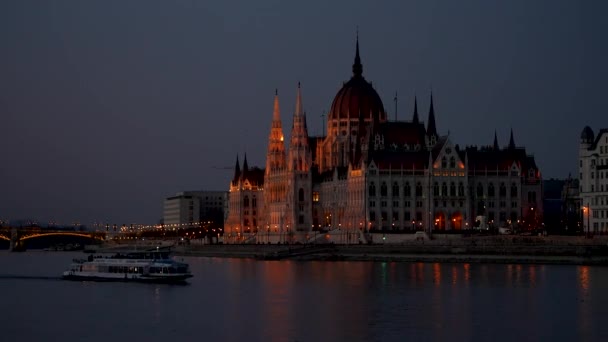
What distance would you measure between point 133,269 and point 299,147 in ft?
280

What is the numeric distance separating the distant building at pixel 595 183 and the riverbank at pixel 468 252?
11462 mm

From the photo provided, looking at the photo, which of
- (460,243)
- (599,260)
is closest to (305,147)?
(460,243)

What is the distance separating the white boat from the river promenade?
36178 millimetres

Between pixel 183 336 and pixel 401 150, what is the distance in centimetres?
11054

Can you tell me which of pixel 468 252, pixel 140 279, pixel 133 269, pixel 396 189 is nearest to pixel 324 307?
pixel 140 279

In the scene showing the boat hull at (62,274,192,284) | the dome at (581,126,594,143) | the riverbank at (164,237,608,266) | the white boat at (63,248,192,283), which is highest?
the dome at (581,126,594,143)

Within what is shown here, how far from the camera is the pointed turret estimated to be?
636 feet

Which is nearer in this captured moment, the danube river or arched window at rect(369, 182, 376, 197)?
the danube river

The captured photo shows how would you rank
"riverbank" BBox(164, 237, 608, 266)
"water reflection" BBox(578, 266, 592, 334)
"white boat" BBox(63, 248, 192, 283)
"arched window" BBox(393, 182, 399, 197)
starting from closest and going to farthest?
"water reflection" BBox(578, 266, 592, 334) → "white boat" BBox(63, 248, 192, 283) → "riverbank" BBox(164, 237, 608, 266) → "arched window" BBox(393, 182, 399, 197)

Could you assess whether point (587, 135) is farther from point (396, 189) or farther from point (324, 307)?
point (324, 307)

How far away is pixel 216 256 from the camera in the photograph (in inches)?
7096

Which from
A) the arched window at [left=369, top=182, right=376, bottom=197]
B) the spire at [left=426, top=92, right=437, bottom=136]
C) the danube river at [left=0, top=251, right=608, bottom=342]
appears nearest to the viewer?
the danube river at [left=0, top=251, right=608, bottom=342]

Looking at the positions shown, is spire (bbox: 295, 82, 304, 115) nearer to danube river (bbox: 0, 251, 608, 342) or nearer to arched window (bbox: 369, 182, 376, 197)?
arched window (bbox: 369, 182, 376, 197)

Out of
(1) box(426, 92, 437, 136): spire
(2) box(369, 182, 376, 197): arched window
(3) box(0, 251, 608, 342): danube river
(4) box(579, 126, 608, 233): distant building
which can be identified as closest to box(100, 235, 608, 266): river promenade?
(3) box(0, 251, 608, 342): danube river
